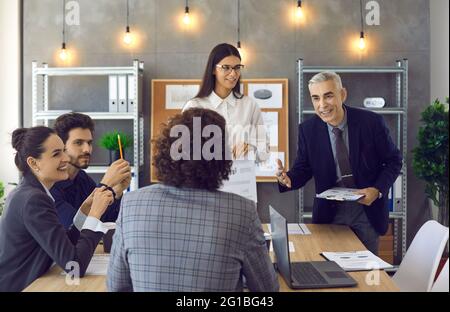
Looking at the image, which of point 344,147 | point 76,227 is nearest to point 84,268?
point 76,227

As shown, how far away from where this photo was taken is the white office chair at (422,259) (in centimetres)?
198

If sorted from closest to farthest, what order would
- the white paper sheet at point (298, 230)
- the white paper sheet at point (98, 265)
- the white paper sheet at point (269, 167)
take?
the white paper sheet at point (98, 265)
the white paper sheet at point (298, 230)
the white paper sheet at point (269, 167)

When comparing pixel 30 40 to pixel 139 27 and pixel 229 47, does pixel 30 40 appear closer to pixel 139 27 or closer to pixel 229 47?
pixel 139 27

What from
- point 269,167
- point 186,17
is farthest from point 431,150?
point 186,17

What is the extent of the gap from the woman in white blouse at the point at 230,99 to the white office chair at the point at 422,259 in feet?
2.80

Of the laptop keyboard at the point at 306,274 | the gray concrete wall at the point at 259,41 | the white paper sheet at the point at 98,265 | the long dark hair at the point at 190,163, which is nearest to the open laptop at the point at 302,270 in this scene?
the laptop keyboard at the point at 306,274

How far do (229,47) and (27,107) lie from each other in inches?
93.3

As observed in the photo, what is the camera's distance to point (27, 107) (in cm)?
438

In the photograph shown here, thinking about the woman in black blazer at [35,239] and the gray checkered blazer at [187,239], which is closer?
the gray checkered blazer at [187,239]

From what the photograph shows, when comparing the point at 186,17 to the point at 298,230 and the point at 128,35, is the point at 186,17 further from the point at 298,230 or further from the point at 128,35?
the point at 298,230

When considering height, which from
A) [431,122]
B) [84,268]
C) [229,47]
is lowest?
[84,268]

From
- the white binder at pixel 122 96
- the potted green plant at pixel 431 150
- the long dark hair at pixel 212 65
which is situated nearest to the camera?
the long dark hair at pixel 212 65

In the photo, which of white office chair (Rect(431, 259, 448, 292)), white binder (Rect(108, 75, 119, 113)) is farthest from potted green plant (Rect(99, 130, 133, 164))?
white office chair (Rect(431, 259, 448, 292))

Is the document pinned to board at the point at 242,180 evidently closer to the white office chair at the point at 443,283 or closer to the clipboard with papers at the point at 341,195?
the clipboard with papers at the point at 341,195
